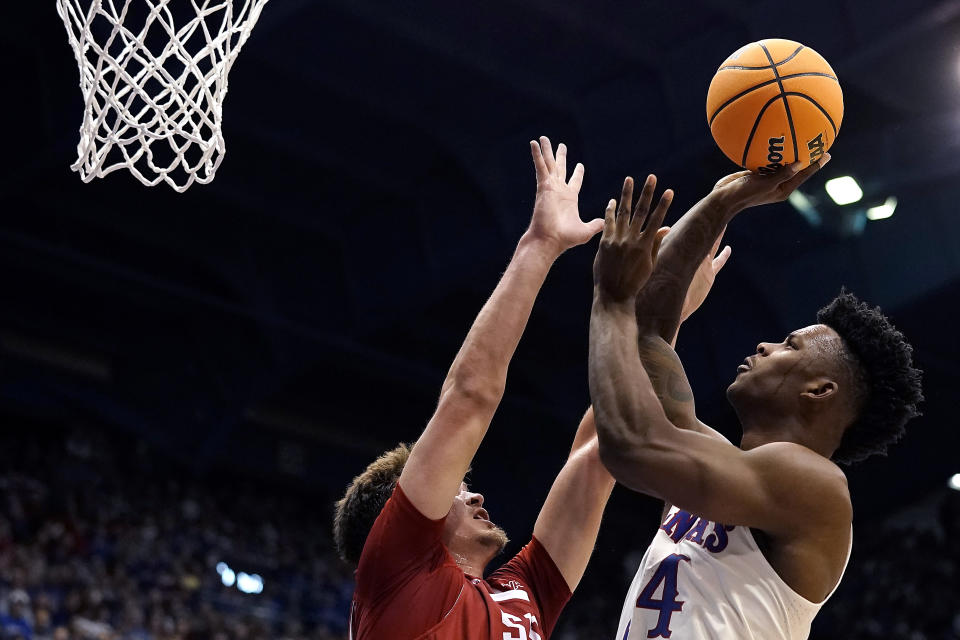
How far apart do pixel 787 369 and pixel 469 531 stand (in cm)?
106

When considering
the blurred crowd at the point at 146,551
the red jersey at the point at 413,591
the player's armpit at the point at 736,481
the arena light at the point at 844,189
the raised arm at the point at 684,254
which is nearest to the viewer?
the player's armpit at the point at 736,481

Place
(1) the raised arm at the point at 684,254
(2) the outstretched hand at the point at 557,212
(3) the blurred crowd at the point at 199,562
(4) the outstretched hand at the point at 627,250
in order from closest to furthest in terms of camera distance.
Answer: (4) the outstretched hand at the point at 627,250, (1) the raised arm at the point at 684,254, (2) the outstretched hand at the point at 557,212, (3) the blurred crowd at the point at 199,562

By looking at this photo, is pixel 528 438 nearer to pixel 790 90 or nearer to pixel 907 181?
pixel 907 181

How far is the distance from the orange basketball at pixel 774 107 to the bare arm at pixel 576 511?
2.88ft

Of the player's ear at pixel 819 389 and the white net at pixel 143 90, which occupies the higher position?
the player's ear at pixel 819 389

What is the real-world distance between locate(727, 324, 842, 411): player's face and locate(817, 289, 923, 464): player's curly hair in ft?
0.15

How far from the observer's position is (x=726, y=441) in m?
2.40

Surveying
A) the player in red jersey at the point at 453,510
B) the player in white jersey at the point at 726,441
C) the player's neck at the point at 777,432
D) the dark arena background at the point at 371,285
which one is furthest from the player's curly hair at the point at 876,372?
the dark arena background at the point at 371,285

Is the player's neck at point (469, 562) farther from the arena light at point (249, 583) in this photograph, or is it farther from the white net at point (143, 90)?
the arena light at point (249, 583)

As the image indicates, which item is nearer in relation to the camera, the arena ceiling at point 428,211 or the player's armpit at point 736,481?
the player's armpit at point 736,481

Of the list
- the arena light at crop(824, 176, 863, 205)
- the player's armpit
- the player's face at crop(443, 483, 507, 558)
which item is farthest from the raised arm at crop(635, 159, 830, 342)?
the arena light at crop(824, 176, 863, 205)

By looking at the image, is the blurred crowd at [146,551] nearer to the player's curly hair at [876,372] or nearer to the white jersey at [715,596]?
the white jersey at [715,596]

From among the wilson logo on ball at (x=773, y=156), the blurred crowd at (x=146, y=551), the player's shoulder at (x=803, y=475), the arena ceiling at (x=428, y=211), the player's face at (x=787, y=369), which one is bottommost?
the blurred crowd at (x=146, y=551)

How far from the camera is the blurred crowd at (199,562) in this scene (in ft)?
39.5
